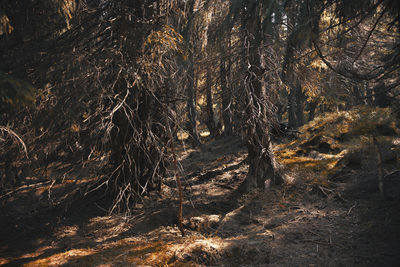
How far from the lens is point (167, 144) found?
6156 millimetres

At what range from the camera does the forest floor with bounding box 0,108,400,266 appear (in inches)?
201

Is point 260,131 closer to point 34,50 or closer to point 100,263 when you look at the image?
point 100,263

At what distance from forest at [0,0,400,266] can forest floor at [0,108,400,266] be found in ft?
0.12

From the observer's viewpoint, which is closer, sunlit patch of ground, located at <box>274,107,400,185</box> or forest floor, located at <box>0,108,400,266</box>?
forest floor, located at <box>0,108,400,266</box>

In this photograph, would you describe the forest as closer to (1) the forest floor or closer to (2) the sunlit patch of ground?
(1) the forest floor

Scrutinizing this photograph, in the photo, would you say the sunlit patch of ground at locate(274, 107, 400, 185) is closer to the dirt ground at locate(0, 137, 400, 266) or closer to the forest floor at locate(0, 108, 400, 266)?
the forest floor at locate(0, 108, 400, 266)

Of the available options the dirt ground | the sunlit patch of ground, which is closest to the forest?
the dirt ground

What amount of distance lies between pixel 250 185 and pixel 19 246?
6234 mm

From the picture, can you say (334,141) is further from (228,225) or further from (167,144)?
(167,144)

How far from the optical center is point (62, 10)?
5953 mm

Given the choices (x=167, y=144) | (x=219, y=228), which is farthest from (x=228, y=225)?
(x=167, y=144)

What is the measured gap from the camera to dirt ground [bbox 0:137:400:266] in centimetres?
508

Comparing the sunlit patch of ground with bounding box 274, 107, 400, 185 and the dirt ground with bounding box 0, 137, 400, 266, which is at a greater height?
the sunlit patch of ground with bounding box 274, 107, 400, 185

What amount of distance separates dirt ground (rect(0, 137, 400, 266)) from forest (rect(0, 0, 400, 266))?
4 centimetres
